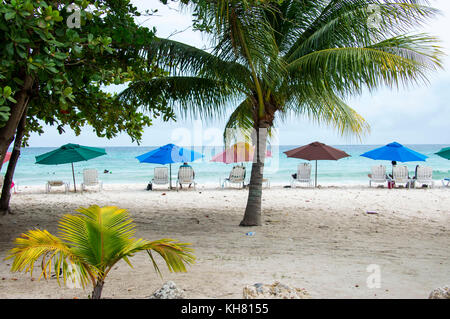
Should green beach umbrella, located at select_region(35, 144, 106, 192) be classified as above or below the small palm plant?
above

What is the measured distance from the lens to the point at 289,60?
6.83m

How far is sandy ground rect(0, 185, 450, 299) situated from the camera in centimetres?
365

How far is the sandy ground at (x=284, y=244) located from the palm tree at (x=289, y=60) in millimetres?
1398

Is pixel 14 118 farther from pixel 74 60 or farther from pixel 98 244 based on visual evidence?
pixel 98 244

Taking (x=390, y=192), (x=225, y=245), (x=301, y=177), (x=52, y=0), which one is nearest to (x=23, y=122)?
(x=52, y=0)

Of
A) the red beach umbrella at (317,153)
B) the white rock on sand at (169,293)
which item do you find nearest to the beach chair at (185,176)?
the red beach umbrella at (317,153)

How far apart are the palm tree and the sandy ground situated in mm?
1398

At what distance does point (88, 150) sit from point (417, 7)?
1113 cm

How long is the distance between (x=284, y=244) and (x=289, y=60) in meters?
3.48

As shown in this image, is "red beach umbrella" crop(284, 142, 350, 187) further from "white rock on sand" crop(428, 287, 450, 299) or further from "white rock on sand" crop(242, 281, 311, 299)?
"white rock on sand" crop(242, 281, 311, 299)

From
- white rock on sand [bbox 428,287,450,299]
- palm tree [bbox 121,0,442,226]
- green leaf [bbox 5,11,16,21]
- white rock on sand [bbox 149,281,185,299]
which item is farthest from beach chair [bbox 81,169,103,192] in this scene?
white rock on sand [bbox 428,287,450,299]

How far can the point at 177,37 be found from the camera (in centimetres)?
666

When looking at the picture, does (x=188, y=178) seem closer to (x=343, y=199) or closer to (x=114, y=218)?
A: (x=343, y=199)

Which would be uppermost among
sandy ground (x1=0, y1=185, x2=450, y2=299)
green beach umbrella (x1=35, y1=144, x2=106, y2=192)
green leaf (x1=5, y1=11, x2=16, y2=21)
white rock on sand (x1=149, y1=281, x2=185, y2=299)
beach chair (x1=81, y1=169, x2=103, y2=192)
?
green leaf (x1=5, y1=11, x2=16, y2=21)
